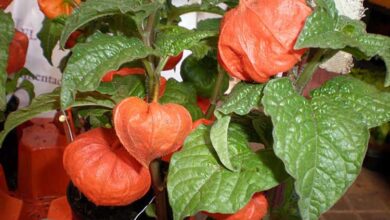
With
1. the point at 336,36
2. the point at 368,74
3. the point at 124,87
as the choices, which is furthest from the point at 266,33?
the point at 368,74

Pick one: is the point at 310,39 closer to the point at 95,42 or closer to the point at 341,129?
the point at 341,129

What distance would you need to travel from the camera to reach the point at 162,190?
19.2 inches

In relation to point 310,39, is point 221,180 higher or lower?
lower

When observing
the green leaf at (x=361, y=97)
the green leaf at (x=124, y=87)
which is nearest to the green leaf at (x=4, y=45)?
the green leaf at (x=124, y=87)

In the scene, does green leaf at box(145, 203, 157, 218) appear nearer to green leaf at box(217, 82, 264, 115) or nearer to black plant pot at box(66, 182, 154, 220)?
black plant pot at box(66, 182, 154, 220)

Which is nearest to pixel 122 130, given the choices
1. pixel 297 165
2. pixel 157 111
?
pixel 157 111

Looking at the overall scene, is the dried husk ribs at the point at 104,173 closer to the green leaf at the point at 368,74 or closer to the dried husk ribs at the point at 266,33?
the dried husk ribs at the point at 266,33

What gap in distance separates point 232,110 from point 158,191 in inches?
6.6

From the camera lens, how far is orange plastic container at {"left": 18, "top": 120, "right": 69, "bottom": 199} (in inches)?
31.3

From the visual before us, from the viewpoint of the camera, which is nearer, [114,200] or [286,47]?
[286,47]

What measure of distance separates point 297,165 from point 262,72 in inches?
3.0

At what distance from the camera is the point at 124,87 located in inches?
18.2

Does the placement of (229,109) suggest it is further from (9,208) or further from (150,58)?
(9,208)

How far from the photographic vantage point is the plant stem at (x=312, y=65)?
38cm
